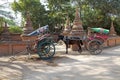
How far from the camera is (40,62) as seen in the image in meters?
10.8

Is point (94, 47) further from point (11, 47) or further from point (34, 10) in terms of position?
point (34, 10)

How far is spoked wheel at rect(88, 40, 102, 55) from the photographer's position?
13.3m

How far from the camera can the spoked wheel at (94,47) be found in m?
13.3

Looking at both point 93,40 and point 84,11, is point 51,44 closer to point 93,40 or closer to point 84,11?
point 93,40

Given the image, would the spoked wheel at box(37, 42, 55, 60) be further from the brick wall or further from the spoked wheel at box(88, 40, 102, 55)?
the spoked wheel at box(88, 40, 102, 55)

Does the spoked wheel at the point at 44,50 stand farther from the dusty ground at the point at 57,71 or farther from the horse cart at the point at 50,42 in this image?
the dusty ground at the point at 57,71

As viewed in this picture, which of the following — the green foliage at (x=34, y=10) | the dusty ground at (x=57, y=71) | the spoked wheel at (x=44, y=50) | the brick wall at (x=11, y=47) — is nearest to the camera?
the dusty ground at (x=57, y=71)

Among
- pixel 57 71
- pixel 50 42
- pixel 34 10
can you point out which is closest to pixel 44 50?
pixel 50 42

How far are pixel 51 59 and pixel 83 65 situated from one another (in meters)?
2.19

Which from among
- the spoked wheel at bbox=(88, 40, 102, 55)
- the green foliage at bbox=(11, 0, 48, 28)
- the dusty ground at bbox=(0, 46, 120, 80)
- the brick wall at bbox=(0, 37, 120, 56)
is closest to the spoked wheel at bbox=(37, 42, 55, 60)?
the dusty ground at bbox=(0, 46, 120, 80)

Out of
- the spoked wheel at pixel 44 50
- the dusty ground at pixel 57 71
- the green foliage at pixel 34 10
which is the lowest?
the dusty ground at pixel 57 71

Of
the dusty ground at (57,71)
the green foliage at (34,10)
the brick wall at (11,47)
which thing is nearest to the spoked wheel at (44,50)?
the dusty ground at (57,71)

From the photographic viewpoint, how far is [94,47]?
13.4m

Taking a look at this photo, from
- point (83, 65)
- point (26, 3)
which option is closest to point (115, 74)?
point (83, 65)
